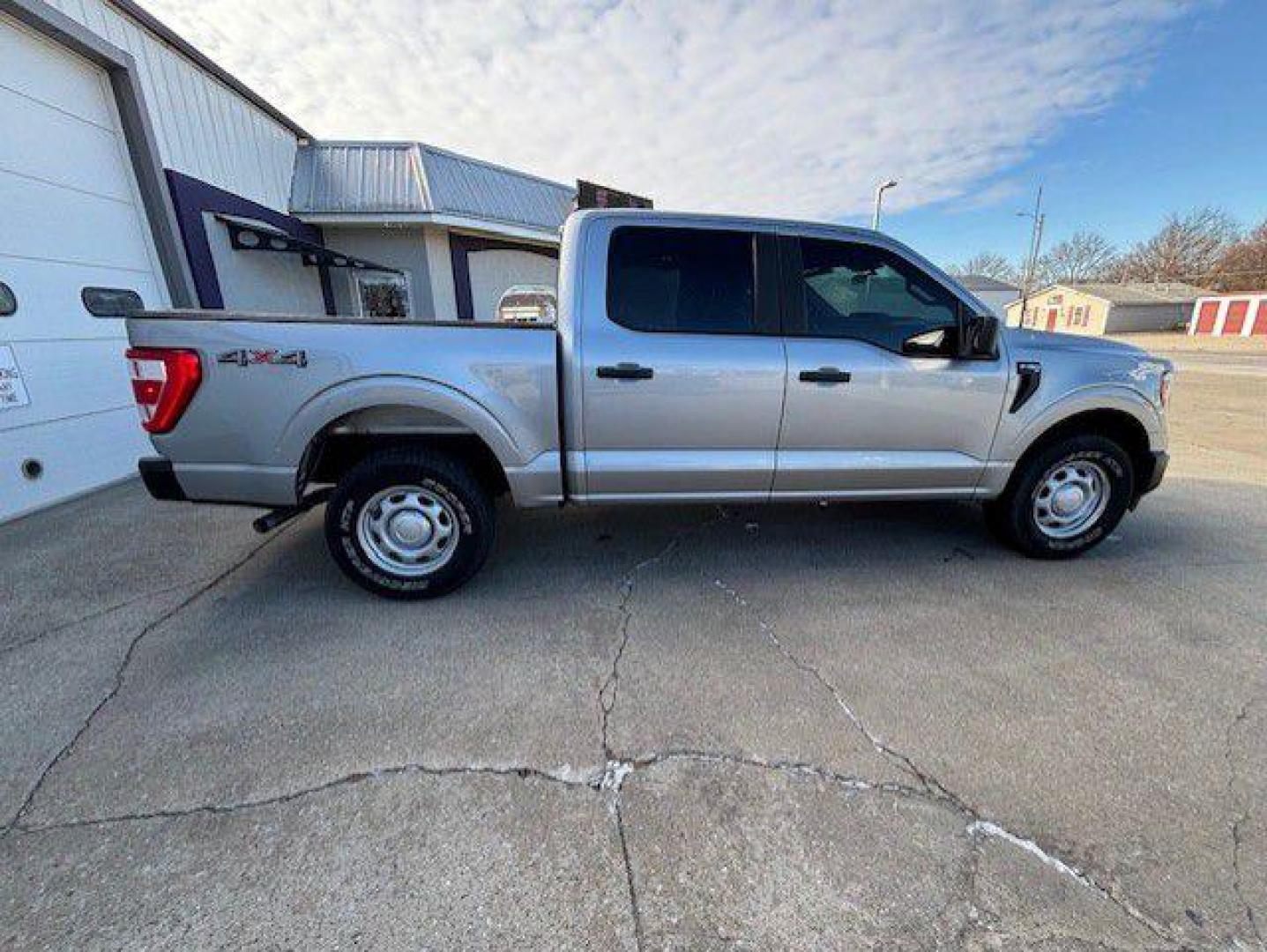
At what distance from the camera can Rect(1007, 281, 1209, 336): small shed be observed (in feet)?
164

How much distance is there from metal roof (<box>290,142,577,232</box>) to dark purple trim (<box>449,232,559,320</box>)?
2.37 ft

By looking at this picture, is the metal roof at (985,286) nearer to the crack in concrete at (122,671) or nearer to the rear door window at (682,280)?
the rear door window at (682,280)

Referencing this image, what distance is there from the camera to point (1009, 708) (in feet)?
7.92

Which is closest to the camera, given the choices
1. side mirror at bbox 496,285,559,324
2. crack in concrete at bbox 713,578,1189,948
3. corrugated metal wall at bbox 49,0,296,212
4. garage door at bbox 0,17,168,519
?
crack in concrete at bbox 713,578,1189,948

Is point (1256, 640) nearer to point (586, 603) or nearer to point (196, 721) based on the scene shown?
point (586, 603)

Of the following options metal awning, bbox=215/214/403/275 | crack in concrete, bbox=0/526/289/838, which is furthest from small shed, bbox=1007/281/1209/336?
crack in concrete, bbox=0/526/289/838

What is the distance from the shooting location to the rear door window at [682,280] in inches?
121

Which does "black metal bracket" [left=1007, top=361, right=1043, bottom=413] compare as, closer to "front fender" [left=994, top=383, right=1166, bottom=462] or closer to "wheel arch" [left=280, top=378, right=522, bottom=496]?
"front fender" [left=994, top=383, right=1166, bottom=462]

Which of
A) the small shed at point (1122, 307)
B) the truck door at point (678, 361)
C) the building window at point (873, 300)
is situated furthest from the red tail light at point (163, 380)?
the small shed at point (1122, 307)

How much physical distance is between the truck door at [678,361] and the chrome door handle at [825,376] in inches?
5.3

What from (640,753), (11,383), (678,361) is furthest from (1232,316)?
(11,383)

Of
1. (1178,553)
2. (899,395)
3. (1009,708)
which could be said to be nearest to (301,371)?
(899,395)

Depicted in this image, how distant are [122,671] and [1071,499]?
5.37 metres

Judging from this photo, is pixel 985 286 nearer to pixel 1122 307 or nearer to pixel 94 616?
pixel 1122 307
